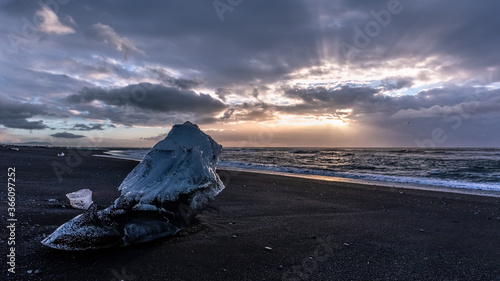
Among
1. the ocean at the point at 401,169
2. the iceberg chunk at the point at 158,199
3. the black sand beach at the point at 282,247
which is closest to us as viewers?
the black sand beach at the point at 282,247

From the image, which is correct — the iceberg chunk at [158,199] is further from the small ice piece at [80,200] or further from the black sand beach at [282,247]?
the small ice piece at [80,200]

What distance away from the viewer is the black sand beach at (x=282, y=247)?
345 cm

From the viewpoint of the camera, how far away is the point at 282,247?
4395 millimetres

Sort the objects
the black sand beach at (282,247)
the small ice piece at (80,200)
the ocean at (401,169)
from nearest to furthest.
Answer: the black sand beach at (282,247) → the small ice piece at (80,200) → the ocean at (401,169)

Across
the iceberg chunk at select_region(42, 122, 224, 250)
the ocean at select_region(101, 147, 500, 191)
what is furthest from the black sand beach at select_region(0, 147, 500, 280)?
the ocean at select_region(101, 147, 500, 191)

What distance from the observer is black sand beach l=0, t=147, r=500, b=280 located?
3.45m

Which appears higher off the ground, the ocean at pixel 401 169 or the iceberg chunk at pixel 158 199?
the iceberg chunk at pixel 158 199

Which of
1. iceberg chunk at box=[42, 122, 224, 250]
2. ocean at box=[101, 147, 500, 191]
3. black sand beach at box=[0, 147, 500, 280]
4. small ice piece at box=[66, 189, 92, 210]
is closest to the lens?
black sand beach at box=[0, 147, 500, 280]

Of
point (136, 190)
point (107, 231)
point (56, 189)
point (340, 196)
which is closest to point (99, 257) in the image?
point (107, 231)

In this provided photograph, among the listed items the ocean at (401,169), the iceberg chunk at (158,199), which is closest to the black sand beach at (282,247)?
the iceberg chunk at (158,199)

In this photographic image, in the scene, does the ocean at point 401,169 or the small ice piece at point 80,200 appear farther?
the ocean at point 401,169

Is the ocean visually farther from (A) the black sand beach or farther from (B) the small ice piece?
(B) the small ice piece

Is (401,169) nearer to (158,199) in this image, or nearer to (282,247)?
(282,247)

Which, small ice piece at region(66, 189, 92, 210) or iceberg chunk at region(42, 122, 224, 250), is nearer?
iceberg chunk at region(42, 122, 224, 250)
